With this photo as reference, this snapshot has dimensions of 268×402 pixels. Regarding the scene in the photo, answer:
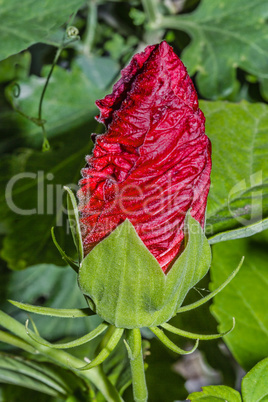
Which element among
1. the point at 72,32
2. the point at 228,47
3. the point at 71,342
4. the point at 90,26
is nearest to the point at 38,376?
the point at 71,342

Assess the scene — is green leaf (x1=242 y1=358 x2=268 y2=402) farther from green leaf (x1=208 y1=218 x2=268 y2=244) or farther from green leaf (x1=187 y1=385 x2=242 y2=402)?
green leaf (x1=208 y1=218 x2=268 y2=244)

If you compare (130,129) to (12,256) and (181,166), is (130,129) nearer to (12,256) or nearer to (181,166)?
(181,166)

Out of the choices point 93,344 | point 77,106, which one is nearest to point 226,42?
→ point 77,106

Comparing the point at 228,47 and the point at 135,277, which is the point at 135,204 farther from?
the point at 228,47

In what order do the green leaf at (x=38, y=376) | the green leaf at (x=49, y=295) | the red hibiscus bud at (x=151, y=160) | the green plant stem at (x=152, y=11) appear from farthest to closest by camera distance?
the green plant stem at (x=152, y=11) → the green leaf at (x=49, y=295) → the green leaf at (x=38, y=376) → the red hibiscus bud at (x=151, y=160)

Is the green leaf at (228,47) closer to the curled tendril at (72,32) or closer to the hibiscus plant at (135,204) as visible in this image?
the hibiscus plant at (135,204)

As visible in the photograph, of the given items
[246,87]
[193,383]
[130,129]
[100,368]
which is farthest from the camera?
[193,383]

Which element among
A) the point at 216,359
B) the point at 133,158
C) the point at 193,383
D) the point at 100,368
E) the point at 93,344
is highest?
the point at 133,158

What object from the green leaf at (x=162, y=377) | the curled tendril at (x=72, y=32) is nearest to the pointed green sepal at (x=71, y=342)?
the green leaf at (x=162, y=377)
